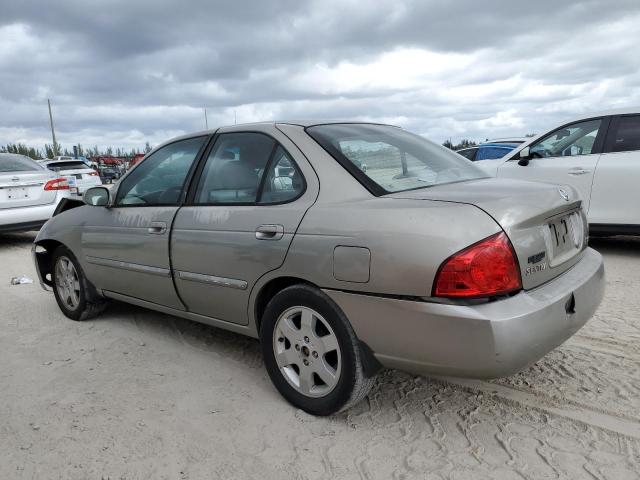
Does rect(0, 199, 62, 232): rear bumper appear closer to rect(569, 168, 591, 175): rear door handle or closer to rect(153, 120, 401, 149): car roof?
rect(153, 120, 401, 149): car roof

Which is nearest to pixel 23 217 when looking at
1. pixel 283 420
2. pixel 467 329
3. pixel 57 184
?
pixel 57 184

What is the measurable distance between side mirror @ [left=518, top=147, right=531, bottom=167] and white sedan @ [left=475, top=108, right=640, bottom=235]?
2 centimetres

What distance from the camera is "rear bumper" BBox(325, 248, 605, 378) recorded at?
217cm

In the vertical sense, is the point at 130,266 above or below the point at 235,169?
below

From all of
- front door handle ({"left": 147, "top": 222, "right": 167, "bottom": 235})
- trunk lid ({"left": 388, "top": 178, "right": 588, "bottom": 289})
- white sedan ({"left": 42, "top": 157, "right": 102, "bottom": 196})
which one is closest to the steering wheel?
trunk lid ({"left": 388, "top": 178, "right": 588, "bottom": 289})

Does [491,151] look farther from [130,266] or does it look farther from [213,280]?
[213,280]

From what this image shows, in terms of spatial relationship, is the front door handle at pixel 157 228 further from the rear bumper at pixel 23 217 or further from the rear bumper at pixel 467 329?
the rear bumper at pixel 23 217

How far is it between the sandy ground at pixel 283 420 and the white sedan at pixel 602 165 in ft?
8.73

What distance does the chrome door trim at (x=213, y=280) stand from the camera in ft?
9.73

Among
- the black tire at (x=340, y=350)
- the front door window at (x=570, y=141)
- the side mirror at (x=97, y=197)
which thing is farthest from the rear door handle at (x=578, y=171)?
the side mirror at (x=97, y=197)

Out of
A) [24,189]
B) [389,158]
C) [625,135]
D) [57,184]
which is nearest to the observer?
[389,158]

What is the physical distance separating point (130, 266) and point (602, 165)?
5304 millimetres

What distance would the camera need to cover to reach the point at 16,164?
8609 millimetres

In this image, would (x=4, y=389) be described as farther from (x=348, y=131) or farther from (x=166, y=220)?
(x=348, y=131)
